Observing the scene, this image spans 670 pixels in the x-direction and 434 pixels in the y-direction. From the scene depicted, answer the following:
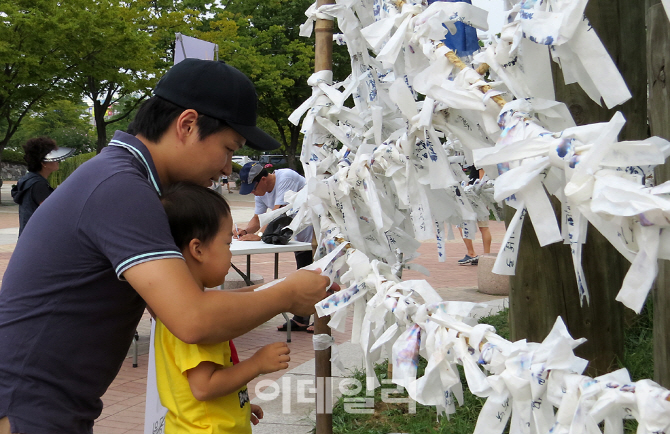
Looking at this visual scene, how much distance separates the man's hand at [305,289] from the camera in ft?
5.87

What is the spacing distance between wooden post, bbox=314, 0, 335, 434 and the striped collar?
1.09m

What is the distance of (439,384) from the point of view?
139cm

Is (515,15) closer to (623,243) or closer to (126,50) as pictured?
(623,243)

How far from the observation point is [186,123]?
1684 mm

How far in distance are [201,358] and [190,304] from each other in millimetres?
383

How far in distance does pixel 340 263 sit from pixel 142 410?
2.57 meters

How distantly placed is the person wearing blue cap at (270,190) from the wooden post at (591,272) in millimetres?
3466

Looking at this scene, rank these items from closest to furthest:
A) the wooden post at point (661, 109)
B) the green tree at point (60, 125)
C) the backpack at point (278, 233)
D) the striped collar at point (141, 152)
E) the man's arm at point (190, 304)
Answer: the man's arm at point (190, 304)
the striped collar at point (141, 152)
the wooden post at point (661, 109)
the backpack at point (278, 233)
the green tree at point (60, 125)

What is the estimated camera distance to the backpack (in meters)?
6.02

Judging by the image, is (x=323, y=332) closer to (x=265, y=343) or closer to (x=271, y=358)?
(x=271, y=358)

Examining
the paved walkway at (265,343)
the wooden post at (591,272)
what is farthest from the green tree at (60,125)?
the wooden post at (591,272)

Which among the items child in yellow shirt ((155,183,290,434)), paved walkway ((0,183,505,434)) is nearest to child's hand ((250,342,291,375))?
child in yellow shirt ((155,183,290,434))

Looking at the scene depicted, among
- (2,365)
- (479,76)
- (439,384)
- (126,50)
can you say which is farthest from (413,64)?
(126,50)

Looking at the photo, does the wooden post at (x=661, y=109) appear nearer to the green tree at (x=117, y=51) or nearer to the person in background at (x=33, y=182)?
the person in background at (x=33, y=182)
